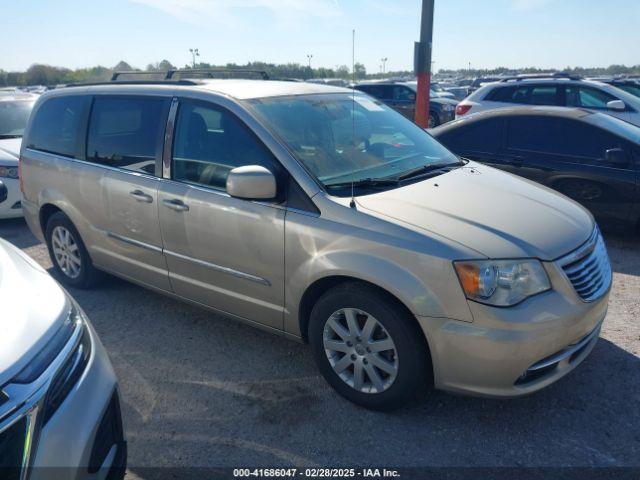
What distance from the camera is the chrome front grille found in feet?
8.94

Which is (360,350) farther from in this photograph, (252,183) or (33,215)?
(33,215)

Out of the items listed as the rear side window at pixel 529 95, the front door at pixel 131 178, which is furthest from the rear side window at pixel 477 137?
the rear side window at pixel 529 95

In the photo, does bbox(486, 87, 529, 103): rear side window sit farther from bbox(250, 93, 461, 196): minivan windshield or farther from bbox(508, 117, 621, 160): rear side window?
bbox(250, 93, 461, 196): minivan windshield

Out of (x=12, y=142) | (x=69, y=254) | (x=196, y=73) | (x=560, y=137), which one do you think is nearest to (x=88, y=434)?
(x=69, y=254)

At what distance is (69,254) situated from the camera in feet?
15.6

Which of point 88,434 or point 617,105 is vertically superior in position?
point 617,105

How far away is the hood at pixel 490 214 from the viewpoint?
104 inches

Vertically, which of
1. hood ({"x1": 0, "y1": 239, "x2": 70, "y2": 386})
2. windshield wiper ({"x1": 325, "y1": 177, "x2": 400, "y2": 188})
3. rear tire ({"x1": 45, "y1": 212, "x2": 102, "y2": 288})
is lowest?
rear tire ({"x1": 45, "y1": 212, "x2": 102, "y2": 288})

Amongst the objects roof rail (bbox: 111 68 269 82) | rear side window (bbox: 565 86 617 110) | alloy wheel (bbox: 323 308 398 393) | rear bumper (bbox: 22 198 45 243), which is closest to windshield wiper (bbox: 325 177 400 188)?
alloy wheel (bbox: 323 308 398 393)

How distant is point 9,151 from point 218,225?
17.5 feet

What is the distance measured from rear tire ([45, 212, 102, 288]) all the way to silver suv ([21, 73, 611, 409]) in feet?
0.56

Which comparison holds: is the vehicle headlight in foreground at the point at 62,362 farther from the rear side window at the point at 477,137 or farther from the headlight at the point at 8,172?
the headlight at the point at 8,172

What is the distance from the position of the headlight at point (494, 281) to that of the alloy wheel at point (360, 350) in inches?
20.3

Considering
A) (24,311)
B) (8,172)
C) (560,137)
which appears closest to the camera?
(24,311)
